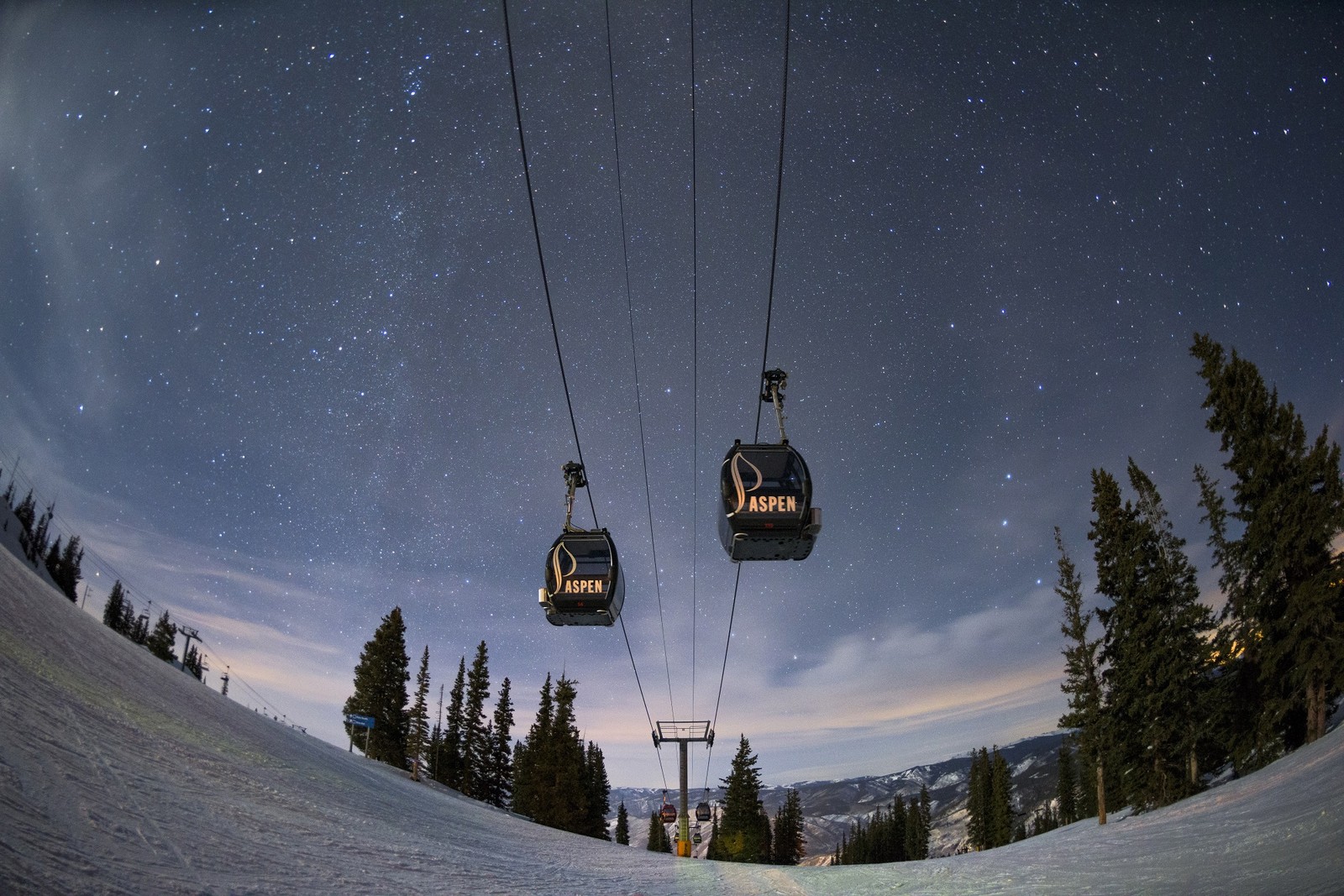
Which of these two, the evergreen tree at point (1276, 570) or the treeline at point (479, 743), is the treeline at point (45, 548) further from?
the evergreen tree at point (1276, 570)

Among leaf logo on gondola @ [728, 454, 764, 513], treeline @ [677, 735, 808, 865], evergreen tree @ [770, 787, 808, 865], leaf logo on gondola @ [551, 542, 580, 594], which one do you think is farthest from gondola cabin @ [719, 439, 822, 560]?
evergreen tree @ [770, 787, 808, 865]

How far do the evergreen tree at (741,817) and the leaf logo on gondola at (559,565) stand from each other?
46301 millimetres

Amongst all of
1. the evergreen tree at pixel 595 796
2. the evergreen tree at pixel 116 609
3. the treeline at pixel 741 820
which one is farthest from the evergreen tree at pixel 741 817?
the evergreen tree at pixel 116 609

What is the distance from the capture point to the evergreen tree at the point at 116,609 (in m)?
85.7

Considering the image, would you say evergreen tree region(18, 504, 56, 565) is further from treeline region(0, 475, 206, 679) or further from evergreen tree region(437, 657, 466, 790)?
evergreen tree region(437, 657, 466, 790)

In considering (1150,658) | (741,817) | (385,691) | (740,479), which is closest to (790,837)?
(741,817)

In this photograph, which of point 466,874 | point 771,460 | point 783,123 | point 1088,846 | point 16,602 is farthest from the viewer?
point 16,602

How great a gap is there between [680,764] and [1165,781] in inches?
859

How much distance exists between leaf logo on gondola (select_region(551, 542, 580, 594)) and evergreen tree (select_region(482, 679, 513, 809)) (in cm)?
5856

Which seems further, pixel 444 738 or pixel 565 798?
pixel 444 738

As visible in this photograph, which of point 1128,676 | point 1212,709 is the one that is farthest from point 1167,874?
point 1212,709

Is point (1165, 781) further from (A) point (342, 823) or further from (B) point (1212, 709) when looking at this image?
(A) point (342, 823)

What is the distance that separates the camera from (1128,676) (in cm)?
2838

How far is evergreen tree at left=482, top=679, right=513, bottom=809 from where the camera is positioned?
6400 cm
